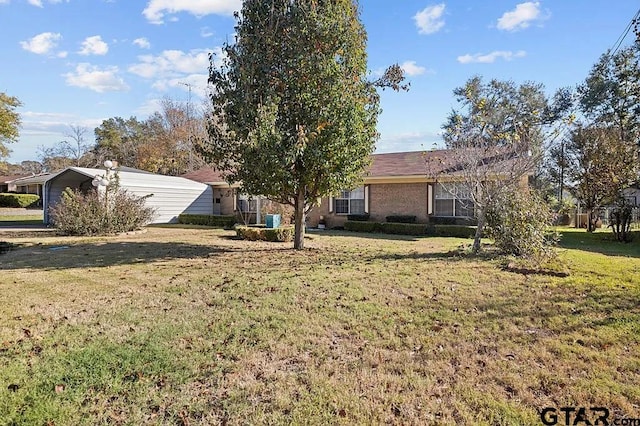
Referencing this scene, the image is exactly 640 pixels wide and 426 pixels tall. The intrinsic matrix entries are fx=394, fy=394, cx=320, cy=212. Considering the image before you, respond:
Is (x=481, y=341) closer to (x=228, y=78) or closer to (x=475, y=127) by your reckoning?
(x=475, y=127)

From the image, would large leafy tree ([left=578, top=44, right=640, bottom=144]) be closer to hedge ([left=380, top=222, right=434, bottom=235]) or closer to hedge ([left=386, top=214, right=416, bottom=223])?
hedge ([left=386, top=214, right=416, bottom=223])

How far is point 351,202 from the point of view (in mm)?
20734

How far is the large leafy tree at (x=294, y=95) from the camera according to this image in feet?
31.9

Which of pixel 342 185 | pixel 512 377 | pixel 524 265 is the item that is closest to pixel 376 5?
pixel 342 185

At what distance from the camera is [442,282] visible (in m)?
6.95

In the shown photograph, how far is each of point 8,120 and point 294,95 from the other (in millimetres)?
32947

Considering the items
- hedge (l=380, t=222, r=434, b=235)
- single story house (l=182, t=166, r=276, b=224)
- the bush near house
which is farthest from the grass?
single story house (l=182, t=166, r=276, b=224)

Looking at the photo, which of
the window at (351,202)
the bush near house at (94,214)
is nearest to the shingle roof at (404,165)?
the window at (351,202)

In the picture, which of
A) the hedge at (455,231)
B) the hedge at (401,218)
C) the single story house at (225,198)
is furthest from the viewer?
the single story house at (225,198)

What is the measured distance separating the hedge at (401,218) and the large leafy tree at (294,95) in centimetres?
855

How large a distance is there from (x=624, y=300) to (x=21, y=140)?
43.1 m

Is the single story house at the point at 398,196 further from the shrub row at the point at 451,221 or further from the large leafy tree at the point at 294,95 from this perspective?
the large leafy tree at the point at 294,95
